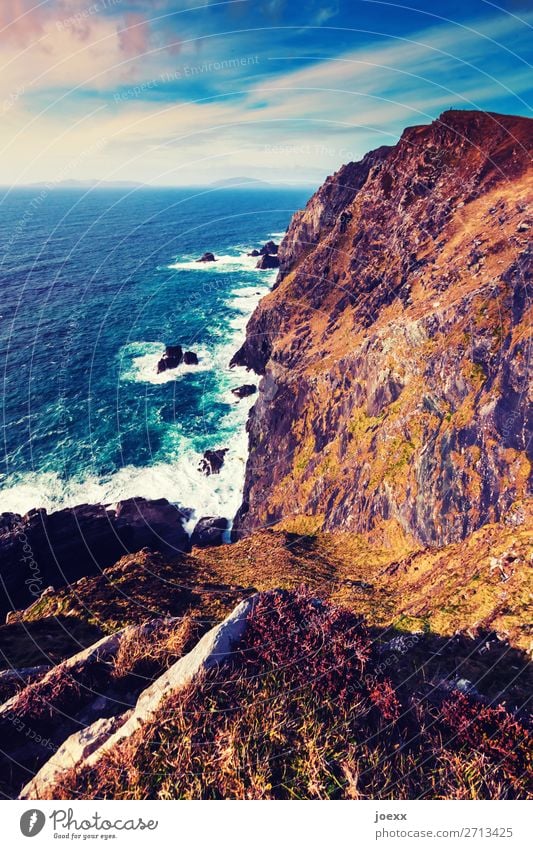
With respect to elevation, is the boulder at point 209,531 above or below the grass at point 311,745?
below

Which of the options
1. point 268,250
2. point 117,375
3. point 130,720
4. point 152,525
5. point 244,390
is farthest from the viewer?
point 268,250

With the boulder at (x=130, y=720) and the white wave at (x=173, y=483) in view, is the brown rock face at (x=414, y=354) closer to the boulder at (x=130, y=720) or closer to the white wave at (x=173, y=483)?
the white wave at (x=173, y=483)

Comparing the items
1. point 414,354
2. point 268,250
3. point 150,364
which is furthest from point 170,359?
point 268,250

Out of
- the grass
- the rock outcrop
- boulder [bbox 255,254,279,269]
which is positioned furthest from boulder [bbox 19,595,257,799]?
boulder [bbox 255,254,279,269]

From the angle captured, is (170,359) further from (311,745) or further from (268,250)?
(268,250)

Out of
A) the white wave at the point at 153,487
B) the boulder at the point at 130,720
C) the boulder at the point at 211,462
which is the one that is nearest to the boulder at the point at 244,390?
the white wave at the point at 153,487

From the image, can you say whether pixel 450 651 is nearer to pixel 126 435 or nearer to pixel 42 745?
pixel 42 745
